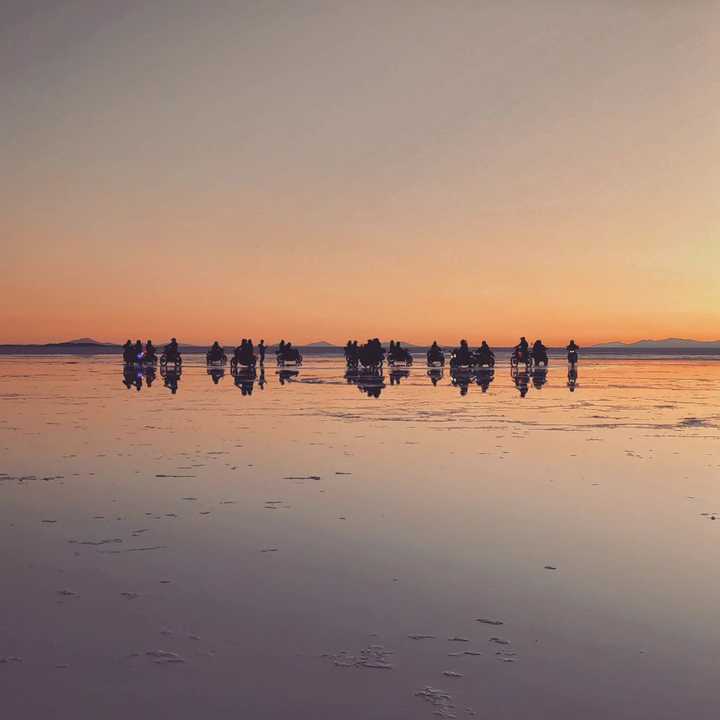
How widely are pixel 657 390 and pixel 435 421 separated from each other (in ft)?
55.9

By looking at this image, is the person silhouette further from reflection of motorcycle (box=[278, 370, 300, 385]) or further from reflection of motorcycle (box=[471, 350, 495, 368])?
reflection of motorcycle (box=[471, 350, 495, 368])

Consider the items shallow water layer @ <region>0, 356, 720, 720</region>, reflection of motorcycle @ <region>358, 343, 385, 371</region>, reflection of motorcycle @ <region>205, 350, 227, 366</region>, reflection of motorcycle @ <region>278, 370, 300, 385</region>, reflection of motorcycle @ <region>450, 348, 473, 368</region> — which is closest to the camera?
shallow water layer @ <region>0, 356, 720, 720</region>

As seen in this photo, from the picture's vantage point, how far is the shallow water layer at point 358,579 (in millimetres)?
4457

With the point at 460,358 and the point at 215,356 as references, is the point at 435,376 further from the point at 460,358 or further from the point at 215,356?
the point at 215,356

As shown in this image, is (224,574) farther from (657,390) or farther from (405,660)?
(657,390)

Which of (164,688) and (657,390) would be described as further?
(657,390)

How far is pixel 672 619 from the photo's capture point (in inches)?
221

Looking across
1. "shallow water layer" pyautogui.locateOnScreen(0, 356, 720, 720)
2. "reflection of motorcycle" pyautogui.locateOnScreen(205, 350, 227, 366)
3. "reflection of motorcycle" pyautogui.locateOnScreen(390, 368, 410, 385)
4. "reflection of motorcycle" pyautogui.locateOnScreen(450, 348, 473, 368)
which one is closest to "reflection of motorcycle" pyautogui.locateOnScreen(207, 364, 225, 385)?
"reflection of motorcycle" pyautogui.locateOnScreen(205, 350, 227, 366)

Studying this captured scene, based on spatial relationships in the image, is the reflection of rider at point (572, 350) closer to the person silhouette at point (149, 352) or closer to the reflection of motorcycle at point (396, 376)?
the reflection of motorcycle at point (396, 376)

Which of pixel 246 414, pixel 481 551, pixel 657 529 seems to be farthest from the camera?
pixel 246 414

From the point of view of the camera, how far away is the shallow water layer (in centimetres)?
446

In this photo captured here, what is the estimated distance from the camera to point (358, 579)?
6.52 metres

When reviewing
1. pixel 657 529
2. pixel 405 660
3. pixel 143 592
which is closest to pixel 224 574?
pixel 143 592

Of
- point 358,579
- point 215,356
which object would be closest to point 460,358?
point 215,356
